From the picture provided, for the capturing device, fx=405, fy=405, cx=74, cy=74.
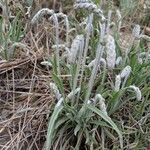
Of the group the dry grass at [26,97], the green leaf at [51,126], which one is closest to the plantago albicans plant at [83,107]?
the green leaf at [51,126]

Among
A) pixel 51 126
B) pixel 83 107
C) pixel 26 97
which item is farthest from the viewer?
pixel 26 97

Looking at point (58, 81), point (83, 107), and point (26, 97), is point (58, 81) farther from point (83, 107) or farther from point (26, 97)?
point (26, 97)

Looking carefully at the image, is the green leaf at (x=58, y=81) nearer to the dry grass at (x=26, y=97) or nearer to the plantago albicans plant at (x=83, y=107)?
the plantago albicans plant at (x=83, y=107)

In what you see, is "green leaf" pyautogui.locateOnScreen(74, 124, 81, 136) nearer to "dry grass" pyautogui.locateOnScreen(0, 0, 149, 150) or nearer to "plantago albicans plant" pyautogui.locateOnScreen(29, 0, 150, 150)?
"plantago albicans plant" pyautogui.locateOnScreen(29, 0, 150, 150)

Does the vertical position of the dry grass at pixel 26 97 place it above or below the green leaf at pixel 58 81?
below

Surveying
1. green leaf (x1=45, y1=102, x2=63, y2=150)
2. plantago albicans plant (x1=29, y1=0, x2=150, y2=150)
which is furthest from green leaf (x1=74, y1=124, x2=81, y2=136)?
green leaf (x1=45, y1=102, x2=63, y2=150)

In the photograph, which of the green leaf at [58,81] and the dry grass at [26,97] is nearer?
the green leaf at [58,81]

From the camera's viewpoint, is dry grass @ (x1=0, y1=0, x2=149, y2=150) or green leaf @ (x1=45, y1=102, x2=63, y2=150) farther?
dry grass @ (x1=0, y1=0, x2=149, y2=150)

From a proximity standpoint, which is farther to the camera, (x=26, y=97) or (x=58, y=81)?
(x=26, y=97)

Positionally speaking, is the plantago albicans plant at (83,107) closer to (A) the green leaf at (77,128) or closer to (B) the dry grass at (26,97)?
(A) the green leaf at (77,128)

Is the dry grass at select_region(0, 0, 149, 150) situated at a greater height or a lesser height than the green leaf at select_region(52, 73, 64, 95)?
lesser

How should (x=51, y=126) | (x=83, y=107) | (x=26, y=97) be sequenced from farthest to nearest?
1. (x=26, y=97)
2. (x=83, y=107)
3. (x=51, y=126)

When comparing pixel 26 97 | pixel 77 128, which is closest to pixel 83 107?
pixel 77 128

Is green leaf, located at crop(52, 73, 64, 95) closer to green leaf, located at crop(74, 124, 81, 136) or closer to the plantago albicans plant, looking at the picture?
the plantago albicans plant
